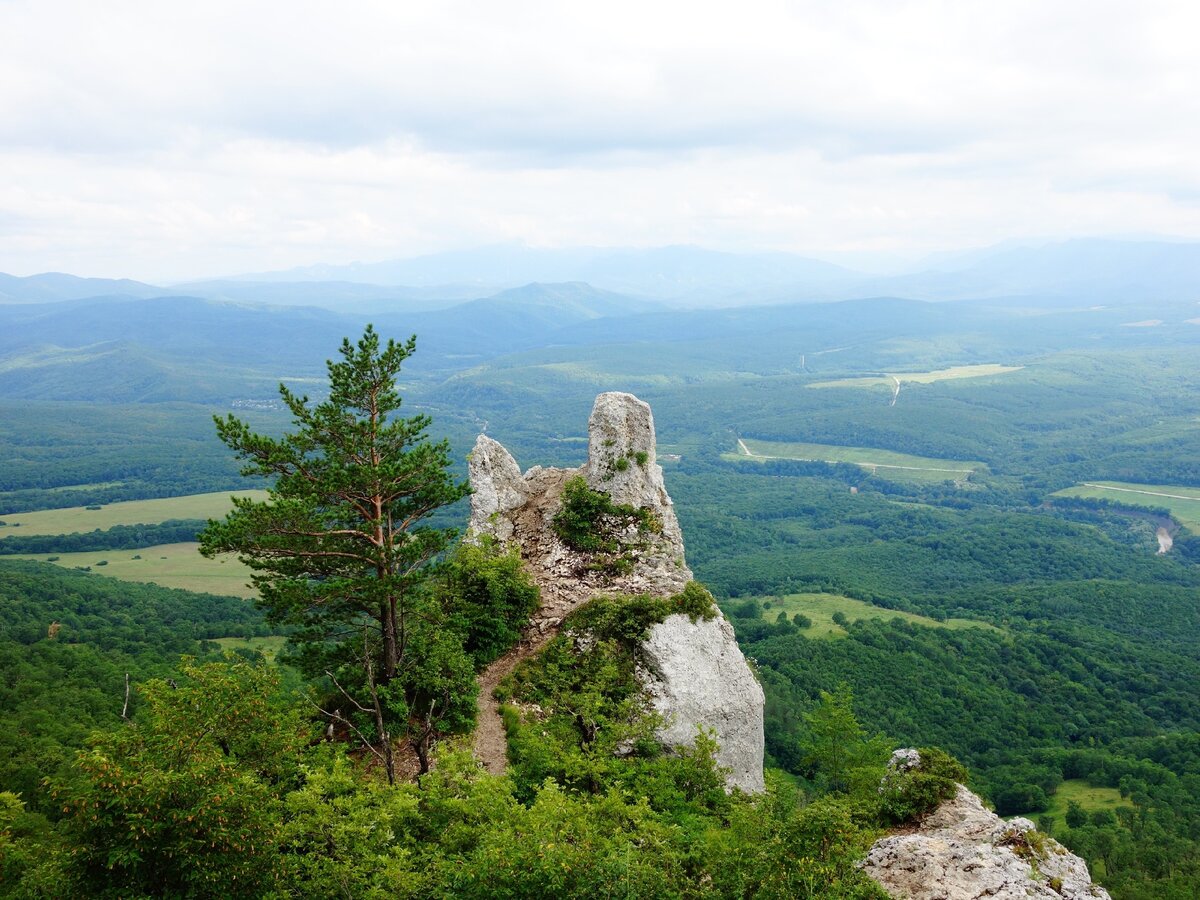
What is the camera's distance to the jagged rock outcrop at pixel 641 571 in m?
26.5

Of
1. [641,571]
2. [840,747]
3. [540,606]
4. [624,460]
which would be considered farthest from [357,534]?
[840,747]

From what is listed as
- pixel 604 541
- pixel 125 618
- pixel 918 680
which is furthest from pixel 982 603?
pixel 125 618

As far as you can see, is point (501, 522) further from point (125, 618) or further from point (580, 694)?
point (125, 618)

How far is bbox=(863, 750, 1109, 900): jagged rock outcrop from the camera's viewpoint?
631 inches

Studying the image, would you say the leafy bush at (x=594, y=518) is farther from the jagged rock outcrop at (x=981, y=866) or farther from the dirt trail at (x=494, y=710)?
the jagged rock outcrop at (x=981, y=866)

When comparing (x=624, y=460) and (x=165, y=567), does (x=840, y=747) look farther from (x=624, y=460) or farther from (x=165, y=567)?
(x=165, y=567)

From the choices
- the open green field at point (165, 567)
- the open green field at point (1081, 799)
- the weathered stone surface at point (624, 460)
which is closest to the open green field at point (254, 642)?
the open green field at point (165, 567)

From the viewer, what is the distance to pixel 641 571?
31.0m

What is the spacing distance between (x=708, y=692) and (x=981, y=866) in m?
11.1

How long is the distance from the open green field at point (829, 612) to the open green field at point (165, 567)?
87077mm

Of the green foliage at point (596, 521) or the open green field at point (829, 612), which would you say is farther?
the open green field at point (829, 612)

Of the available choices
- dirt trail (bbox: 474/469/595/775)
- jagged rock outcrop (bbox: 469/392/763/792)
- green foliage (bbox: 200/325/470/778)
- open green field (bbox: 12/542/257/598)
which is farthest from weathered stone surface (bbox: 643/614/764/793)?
open green field (bbox: 12/542/257/598)

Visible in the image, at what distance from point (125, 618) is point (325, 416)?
87.8 metres

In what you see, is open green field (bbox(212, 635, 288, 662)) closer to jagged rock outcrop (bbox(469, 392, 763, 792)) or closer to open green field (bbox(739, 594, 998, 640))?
jagged rock outcrop (bbox(469, 392, 763, 792))
